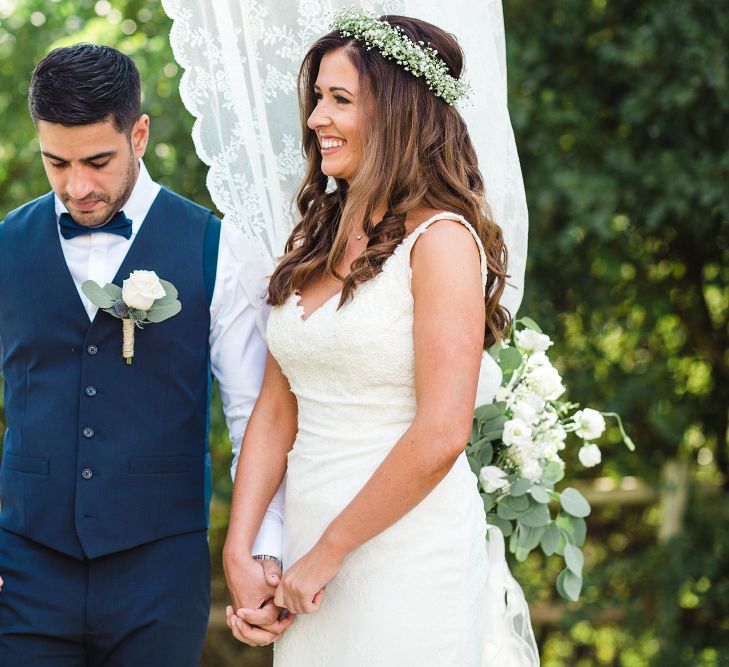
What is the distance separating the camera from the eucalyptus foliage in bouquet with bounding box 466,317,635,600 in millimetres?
2611

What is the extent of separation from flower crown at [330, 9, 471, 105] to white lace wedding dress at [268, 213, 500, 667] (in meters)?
0.31

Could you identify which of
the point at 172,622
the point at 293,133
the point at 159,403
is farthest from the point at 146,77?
the point at 172,622

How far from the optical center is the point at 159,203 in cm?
250

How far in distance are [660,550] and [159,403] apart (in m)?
2.89

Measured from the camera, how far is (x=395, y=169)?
219 cm

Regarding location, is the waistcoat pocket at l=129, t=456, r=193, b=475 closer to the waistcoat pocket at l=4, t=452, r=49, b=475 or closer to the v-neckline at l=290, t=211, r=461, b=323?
the waistcoat pocket at l=4, t=452, r=49, b=475

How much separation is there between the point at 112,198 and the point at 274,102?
17.8 inches

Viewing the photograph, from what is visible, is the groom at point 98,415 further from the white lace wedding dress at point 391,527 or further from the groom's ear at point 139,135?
the white lace wedding dress at point 391,527

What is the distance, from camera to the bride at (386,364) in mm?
2061

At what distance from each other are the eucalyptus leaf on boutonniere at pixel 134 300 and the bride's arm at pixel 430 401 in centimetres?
57

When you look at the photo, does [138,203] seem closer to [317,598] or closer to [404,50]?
[404,50]

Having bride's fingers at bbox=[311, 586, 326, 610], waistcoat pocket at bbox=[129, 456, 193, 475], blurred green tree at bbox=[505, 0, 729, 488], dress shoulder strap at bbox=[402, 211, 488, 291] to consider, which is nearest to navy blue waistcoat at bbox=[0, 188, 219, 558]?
waistcoat pocket at bbox=[129, 456, 193, 475]

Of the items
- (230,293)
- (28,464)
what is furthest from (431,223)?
(28,464)

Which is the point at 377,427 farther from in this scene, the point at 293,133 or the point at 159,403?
the point at 293,133
